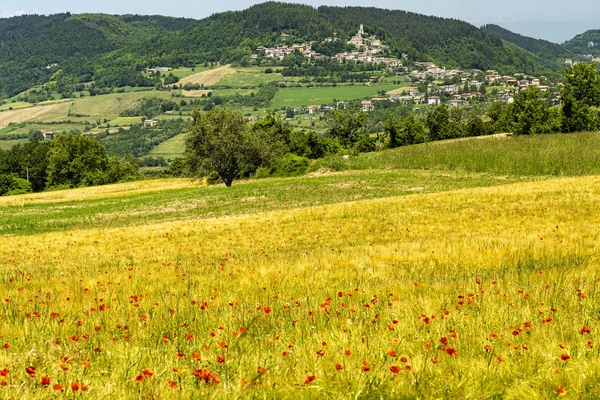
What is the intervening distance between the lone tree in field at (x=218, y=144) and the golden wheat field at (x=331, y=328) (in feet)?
156

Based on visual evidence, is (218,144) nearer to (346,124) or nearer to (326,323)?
(346,124)

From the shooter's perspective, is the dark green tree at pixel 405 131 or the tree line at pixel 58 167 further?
the tree line at pixel 58 167

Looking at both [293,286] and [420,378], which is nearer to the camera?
[420,378]

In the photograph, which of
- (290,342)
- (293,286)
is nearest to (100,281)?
(293,286)

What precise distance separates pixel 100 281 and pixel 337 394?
740 centimetres

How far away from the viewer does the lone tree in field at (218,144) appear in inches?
2301

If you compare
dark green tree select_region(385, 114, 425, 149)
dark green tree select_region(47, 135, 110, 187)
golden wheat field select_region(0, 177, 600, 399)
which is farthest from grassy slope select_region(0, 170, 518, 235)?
dark green tree select_region(47, 135, 110, 187)

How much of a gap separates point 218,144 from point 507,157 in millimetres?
32117

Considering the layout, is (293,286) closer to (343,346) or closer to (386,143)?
(343,346)

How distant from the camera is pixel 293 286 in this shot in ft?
27.2

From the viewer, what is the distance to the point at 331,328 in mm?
5488

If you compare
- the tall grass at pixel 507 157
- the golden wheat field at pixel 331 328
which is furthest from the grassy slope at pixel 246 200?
the golden wheat field at pixel 331 328

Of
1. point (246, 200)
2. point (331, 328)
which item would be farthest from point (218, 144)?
point (331, 328)

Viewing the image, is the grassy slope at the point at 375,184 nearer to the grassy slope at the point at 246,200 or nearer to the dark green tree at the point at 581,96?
the grassy slope at the point at 246,200
